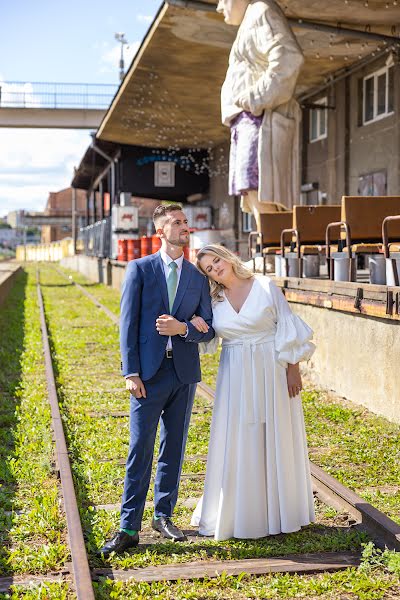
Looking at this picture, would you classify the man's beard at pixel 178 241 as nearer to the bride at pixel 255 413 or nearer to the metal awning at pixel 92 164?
the bride at pixel 255 413

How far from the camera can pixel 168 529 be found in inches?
199

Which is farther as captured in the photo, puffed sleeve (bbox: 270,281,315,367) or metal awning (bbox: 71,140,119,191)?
metal awning (bbox: 71,140,119,191)

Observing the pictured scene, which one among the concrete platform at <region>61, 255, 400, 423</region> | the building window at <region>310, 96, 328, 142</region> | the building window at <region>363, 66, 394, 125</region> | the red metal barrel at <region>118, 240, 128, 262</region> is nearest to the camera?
the concrete platform at <region>61, 255, 400, 423</region>

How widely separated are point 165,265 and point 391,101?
15.6m

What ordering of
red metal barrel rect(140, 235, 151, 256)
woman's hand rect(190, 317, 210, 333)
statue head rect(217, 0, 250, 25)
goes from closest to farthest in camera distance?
woman's hand rect(190, 317, 210, 333) → statue head rect(217, 0, 250, 25) → red metal barrel rect(140, 235, 151, 256)

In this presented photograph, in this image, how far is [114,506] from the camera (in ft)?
19.0

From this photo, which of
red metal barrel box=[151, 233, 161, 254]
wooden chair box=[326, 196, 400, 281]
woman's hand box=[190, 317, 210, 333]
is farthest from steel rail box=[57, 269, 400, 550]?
red metal barrel box=[151, 233, 161, 254]

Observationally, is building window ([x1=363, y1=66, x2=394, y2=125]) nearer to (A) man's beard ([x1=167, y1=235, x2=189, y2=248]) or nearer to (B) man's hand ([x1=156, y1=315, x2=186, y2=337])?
(A) man's beard ([x1=167, y1=235, x2=189, y2=248])

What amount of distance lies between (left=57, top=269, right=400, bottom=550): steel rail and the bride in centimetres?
36

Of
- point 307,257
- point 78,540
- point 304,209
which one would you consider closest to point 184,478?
point 78,540

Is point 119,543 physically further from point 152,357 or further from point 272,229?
point 272,229

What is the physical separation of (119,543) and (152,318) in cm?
122

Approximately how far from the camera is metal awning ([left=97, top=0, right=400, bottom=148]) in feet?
52.4

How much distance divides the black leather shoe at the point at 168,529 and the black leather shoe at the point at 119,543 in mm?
222
